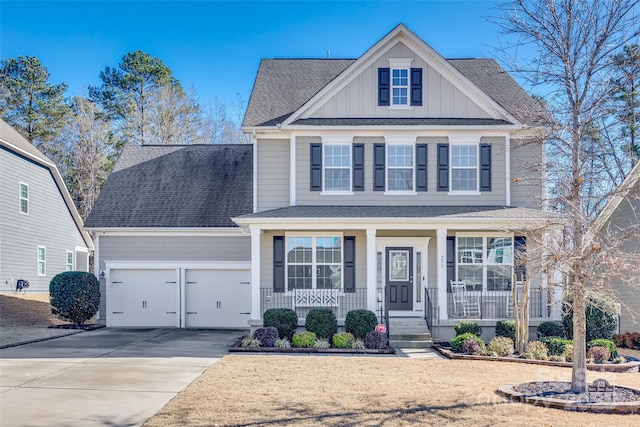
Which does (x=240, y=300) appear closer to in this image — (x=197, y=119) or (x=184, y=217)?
(x=184, y=217)

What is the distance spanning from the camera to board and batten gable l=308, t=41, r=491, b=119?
17.9 metres

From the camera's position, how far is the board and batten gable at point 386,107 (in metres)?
17.9

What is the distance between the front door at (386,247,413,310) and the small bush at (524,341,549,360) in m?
4.36

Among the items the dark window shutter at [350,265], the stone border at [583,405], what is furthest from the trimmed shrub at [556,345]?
the dark window shutter at [350,265]

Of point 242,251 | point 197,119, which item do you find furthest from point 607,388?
point 197,119

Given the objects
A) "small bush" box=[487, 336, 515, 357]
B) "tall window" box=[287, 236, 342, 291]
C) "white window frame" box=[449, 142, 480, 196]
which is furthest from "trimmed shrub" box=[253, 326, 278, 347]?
"white window frame" box=[449, 142, 480, 196]

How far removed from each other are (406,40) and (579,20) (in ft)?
27.1

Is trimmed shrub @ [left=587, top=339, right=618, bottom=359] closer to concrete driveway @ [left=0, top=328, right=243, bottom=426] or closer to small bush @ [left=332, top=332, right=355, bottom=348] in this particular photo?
small bush @ [left=332, top=332, right=355, bottom=348]

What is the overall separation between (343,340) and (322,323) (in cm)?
98

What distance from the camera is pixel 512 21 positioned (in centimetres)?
1041

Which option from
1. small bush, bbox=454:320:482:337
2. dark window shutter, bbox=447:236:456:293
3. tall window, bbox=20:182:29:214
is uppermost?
tall window, bbox=20:182:29:214

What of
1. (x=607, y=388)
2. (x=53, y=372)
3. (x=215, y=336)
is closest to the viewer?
(x=607, y=388)

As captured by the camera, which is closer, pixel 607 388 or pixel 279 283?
pixel 607 388

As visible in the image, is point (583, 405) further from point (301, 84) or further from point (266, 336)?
point (301, 84)
